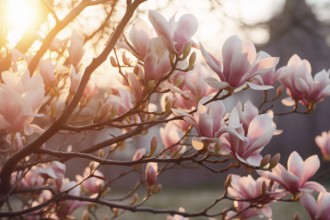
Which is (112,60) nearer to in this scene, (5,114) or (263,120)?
(5,114)

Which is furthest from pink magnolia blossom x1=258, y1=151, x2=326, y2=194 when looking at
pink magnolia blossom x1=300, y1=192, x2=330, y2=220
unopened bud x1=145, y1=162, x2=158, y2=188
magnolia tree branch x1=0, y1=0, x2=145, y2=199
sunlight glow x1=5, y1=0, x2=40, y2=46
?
sunlight glow x1=5, y1=0, x2=40, y2=46

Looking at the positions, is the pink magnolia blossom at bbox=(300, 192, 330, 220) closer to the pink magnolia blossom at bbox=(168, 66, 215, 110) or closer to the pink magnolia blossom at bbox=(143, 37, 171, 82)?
the pink magnolia blossom at bbox=(168, 66, 215, 110)

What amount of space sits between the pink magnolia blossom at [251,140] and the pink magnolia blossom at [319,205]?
373mm

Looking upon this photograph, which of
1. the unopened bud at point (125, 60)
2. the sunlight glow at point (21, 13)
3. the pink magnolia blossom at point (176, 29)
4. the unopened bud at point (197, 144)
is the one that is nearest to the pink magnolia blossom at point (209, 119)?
the unopened bud at point (197, 144)

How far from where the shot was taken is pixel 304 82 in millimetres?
1499

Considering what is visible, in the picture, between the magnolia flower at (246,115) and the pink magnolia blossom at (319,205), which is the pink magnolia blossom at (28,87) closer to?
the magnolia flower at (246,115)

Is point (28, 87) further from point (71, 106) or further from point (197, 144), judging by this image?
point (197, 144)

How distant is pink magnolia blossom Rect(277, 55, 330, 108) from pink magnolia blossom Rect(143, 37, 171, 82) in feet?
1.65

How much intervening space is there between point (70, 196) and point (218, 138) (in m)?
0.67

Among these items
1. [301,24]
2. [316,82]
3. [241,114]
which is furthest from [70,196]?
[301,24]

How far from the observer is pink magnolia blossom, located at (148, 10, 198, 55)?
1.10 metres

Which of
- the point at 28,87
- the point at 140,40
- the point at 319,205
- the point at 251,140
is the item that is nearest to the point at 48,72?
the point at 28,87

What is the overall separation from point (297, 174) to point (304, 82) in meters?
0.28

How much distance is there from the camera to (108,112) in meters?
1.29
